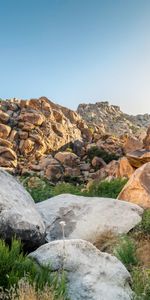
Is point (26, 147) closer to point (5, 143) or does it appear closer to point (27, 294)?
point (5, 143)

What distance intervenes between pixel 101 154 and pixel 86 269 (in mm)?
34172

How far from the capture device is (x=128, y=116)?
97.5 m

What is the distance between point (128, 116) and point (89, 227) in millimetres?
88477

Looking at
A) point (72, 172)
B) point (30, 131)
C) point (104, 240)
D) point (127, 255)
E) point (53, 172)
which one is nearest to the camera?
point (127, 255)

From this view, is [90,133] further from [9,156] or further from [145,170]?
[145,170]

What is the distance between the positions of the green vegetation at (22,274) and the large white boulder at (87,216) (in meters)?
3.84

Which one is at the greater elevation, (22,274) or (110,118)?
(110,118)

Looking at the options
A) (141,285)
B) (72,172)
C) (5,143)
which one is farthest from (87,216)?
(5,143)

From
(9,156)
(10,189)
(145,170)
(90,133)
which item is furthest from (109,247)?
(90,133)

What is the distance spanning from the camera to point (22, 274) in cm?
582

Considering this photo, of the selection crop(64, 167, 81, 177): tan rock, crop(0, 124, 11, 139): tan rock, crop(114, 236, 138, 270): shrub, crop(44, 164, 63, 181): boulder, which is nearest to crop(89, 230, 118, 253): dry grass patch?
crop(114, 236, 138, 270): shrub

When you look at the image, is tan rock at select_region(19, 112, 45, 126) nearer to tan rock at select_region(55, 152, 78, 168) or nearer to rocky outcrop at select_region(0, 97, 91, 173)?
rocky outcrop at select_region(0, 97, 91, 173)

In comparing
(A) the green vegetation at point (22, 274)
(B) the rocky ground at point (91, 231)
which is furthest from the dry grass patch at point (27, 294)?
(B) the rocky ground at point (91, 231)

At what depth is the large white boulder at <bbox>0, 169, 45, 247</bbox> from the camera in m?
7.85
